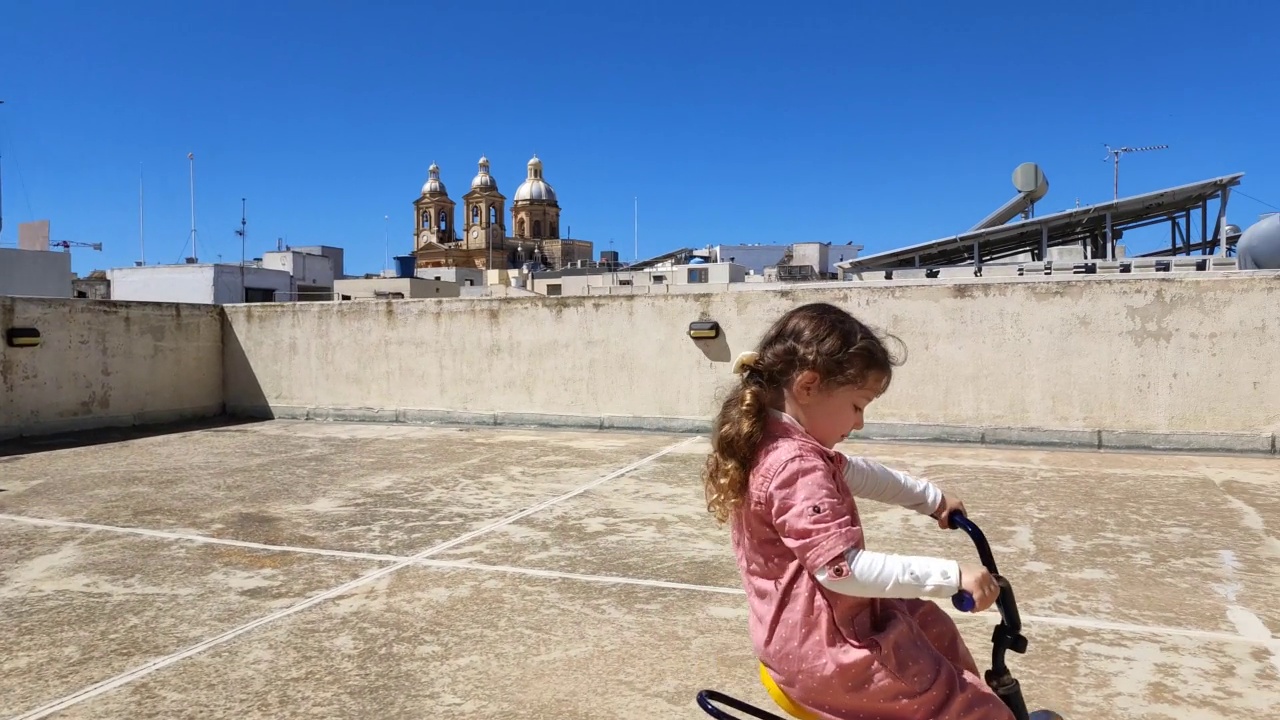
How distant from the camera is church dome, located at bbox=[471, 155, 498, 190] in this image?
9356 cm

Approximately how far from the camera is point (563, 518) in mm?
5203

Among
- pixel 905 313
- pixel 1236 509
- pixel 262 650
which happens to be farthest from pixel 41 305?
pixel 1236 509

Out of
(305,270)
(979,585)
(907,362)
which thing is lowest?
(979,585)

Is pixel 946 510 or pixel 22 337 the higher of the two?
pixel 22 337

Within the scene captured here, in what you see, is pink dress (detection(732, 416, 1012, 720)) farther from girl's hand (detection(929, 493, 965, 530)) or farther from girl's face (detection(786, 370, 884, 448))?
girl's hand (detection(929, 493, 965, 530))

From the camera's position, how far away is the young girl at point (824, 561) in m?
1.56

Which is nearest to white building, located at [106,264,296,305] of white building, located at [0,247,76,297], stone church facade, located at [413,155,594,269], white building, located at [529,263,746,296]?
white building, located at [0,247,76,297]

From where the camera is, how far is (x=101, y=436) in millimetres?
9516

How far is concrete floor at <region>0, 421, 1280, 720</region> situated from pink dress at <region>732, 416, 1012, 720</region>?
1130mm

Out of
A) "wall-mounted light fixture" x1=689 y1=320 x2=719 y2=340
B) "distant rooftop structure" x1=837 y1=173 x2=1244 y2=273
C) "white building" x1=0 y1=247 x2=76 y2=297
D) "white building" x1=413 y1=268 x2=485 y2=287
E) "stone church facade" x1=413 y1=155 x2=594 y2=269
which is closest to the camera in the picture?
"wall-mounted light fixture" x1=689 y1=320 x2=719 y2=340

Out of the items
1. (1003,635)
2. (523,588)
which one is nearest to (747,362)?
(1003,635)

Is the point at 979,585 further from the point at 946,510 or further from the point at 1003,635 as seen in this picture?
the point at 946,510

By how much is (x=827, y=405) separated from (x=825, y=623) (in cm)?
43

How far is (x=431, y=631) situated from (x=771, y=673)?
2.02 metres
